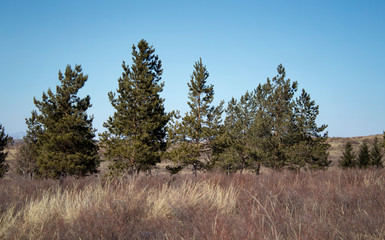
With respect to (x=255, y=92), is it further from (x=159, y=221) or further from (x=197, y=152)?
(x=159, y=221)

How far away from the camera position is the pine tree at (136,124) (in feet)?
79.0

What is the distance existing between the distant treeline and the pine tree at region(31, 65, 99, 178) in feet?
0.27

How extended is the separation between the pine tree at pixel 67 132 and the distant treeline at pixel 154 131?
0.08 m

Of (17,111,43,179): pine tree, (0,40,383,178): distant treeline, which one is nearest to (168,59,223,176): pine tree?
(0,40,383,178): distant treeline

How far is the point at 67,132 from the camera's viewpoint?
85.0ft

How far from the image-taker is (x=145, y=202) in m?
5.25

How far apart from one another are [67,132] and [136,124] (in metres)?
6.56

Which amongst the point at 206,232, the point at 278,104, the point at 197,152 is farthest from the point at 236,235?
the point at 278,104

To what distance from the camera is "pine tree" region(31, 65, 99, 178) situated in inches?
990

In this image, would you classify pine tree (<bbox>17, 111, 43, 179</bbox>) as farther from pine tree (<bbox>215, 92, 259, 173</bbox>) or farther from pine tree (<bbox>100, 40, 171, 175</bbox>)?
pine tree (<bbox>215, 92, 259, 173</bbox>)

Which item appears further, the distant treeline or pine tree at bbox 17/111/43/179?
pine tree at bbox 17/111/43/179

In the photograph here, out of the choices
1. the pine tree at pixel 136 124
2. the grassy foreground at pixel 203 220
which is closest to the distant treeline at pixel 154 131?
the pine tree at pixel 136 124

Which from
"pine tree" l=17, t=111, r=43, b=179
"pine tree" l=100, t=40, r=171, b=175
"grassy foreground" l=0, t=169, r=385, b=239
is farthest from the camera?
"pine tree" l=17, t=111, r=43, b=179

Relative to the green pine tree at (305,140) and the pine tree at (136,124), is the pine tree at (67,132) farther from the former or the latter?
the green pine tree at (305,140)
